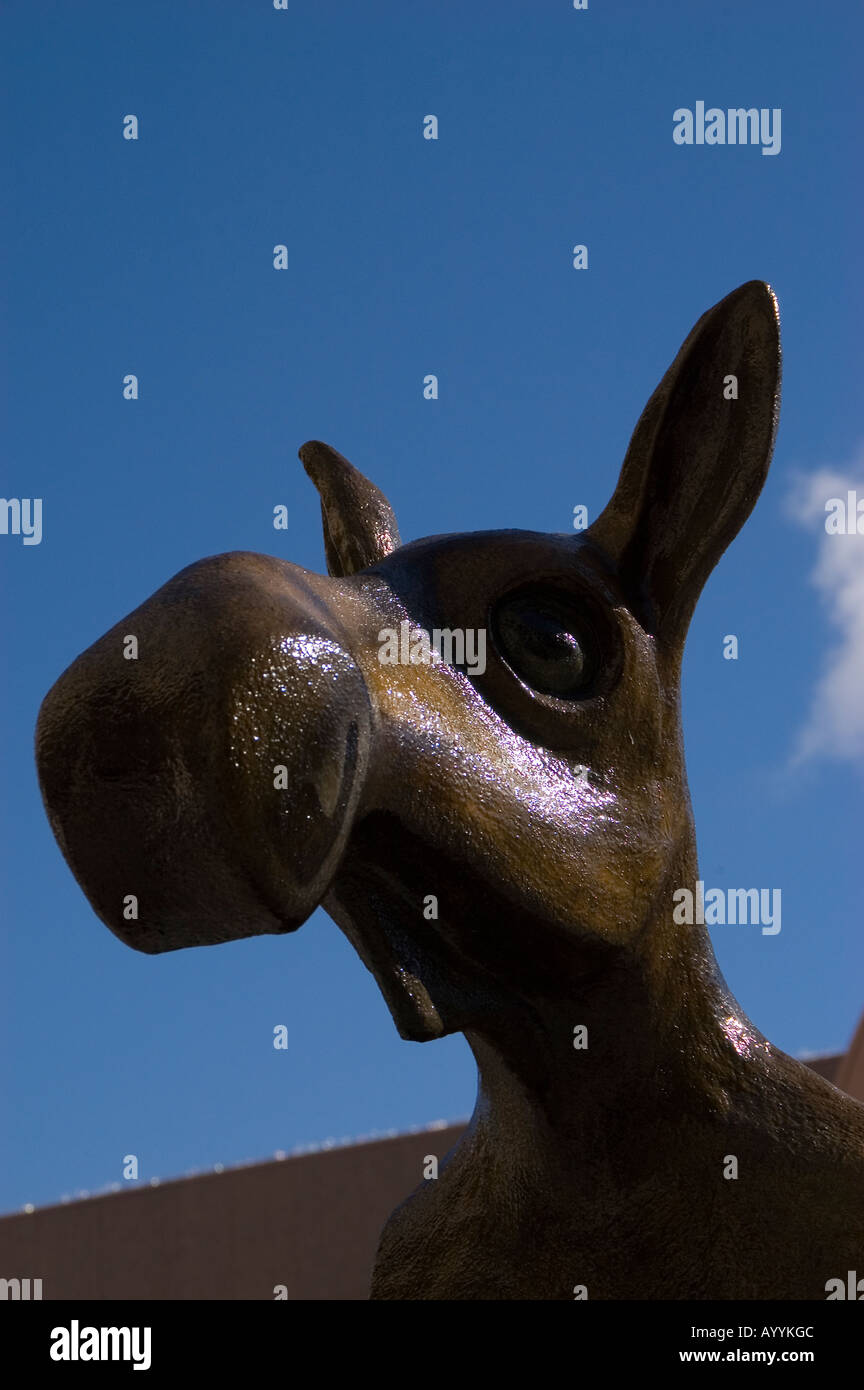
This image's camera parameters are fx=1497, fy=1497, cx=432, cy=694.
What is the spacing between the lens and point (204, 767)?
4.30 ft

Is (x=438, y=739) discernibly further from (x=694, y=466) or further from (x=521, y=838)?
(x=694, y=466)

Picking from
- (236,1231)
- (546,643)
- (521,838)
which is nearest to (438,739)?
(521,838)

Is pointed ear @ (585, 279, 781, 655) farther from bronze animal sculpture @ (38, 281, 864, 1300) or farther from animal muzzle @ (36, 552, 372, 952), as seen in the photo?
animal muzzle @ (36, 552, 372, 952)

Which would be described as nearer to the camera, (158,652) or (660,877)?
(158,652)

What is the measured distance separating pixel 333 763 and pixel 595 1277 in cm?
89

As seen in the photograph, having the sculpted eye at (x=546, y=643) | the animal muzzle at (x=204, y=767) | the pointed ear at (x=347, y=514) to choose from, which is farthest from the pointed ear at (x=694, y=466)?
the animal muzzle at (x=204, y=767)

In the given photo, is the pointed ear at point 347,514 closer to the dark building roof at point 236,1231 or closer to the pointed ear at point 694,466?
the pointed ear at point 694,466

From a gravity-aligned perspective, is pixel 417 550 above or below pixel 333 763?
above

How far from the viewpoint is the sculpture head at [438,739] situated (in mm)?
1341

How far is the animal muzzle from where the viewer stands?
1.32 metres

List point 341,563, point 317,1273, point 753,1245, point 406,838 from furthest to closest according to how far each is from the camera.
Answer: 1. point 317,1273
2. point 341,563
3. point 753,1245
4. point 406,838
